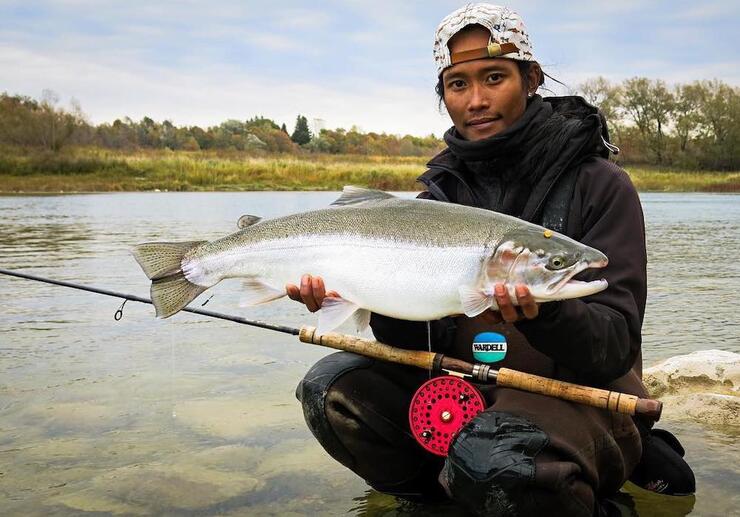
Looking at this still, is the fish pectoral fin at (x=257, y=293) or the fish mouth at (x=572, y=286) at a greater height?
the fish mouth at (x=572, y=286)

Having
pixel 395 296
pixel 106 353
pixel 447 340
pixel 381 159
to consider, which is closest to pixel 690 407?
pixel 447 340

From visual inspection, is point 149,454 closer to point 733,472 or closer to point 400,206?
point 400,206

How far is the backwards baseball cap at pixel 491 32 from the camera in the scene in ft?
9.76

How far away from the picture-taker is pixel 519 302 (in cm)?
230

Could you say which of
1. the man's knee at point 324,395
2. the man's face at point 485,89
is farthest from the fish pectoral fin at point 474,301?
the man's face at point 485,89

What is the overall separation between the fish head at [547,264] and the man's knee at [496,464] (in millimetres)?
444

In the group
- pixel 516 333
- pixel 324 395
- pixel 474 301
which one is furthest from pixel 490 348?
pixel 324 395

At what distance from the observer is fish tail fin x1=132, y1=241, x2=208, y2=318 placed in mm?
2928

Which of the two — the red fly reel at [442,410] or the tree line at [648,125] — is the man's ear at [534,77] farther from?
the tree line at [648,125]

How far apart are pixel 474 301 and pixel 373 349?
2.37 feet

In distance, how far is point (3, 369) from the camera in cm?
470

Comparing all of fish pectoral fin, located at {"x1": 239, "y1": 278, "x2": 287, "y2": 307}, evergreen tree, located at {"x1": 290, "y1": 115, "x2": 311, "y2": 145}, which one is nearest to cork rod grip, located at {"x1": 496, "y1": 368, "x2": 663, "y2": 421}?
fish pectoral fin, located at {"x1": 239, "y1": 278, "x2": 287, "y2": 307}

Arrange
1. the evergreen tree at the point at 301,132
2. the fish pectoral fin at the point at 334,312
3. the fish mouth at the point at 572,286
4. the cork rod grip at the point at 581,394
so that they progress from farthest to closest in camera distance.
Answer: the evergreen tree at the point at 301,132 < the fish pectoral fin at the point at 334,312 < the cork rod grip at the point at 581,394 < the fish mouth at the point at 572,286

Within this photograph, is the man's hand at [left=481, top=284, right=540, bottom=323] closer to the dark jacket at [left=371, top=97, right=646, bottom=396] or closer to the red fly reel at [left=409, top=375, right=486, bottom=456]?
the dark jacket at [left=371, top=97, right=646, bottom=396]
